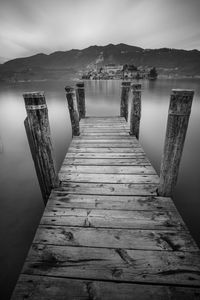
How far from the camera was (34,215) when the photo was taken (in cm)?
414

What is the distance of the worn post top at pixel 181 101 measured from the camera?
6.86 ft

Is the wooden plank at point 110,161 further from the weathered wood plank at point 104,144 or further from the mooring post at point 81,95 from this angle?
the mooring post at point 81,95

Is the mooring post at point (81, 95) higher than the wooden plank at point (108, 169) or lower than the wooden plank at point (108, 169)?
higher

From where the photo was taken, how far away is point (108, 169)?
12.1 feet

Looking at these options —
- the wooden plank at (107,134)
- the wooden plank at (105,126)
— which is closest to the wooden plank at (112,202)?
the wooden plank at (107,134)

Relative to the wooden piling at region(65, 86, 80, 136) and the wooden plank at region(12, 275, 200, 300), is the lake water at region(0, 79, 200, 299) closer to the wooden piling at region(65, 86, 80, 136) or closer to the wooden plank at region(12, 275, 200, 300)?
the wooden plank at region(12, 275, 200, 300)

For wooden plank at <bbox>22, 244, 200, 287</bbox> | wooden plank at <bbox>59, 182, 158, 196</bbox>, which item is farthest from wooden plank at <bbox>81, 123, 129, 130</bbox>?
wooden plank at <bbox>22, 244, 200, 287</bbox>

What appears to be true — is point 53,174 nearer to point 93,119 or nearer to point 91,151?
point 91,151

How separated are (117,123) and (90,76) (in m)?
123

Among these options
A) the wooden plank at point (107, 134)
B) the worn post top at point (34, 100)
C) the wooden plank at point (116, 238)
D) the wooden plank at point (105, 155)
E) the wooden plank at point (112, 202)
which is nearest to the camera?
the wooden plank at point (116, 238)

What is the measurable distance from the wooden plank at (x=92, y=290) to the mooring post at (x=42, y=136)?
1601mm

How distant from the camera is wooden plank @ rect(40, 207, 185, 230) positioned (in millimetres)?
2297

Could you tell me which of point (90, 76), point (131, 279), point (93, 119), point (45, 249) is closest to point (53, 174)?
point (45, 249)

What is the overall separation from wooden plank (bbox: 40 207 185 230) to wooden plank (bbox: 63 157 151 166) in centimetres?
149
